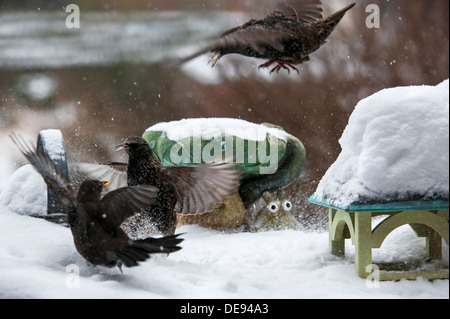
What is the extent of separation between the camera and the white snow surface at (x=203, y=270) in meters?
0.72

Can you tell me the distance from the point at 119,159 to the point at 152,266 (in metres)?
0.42

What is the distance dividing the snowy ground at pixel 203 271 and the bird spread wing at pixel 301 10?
0.48m

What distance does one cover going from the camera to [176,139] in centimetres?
133

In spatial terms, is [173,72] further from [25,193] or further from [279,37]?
[25,193]

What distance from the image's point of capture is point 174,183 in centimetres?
99

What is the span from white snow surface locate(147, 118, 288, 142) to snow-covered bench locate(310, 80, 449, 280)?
1.33 ft

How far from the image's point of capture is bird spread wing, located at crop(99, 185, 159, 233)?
0.82 metres

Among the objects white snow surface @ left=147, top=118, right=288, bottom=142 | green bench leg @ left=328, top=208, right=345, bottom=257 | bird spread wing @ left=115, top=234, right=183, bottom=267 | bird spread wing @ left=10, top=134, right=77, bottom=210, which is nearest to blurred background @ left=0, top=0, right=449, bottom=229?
white snow surface @ left=147, top=118, right=288, bottom=142

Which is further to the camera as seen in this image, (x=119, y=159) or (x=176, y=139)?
(x=176, y=139)

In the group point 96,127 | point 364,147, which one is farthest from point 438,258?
point 96,127

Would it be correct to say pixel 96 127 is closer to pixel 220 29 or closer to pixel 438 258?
pixel 220 29

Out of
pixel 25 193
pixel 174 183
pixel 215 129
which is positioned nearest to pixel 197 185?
pixel 174 183

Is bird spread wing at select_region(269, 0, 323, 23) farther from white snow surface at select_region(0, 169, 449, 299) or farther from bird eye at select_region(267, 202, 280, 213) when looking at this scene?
bird eye at select_region(267, 202, 280, 213)
